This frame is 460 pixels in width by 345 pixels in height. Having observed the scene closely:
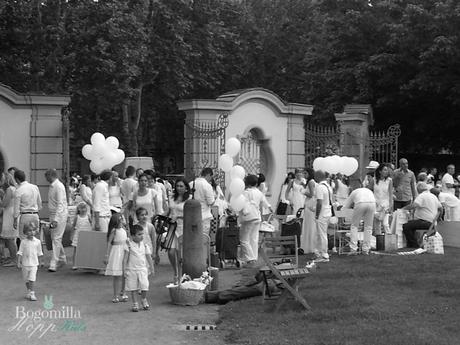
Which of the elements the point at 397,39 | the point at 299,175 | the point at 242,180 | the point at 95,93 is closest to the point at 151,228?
the point at 242,180

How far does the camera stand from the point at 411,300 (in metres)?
11.2

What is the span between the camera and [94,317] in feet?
34.7

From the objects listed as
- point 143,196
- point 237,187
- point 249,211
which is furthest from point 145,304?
point 249,211

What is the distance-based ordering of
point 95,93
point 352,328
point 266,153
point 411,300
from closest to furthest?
point 352,328 → point 411,300 → point 266,153 → point 95,93

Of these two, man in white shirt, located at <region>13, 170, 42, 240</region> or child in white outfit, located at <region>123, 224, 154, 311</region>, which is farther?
man in white shirt, located at <region>13, 170, 42, 240</region>

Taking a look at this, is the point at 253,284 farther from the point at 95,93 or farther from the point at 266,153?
the point at 95,93

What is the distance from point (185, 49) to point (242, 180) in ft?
78.2

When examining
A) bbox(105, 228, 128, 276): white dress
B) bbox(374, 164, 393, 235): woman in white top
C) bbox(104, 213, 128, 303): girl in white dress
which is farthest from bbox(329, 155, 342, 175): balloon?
bbox(105, 228, 128, 276): white dress

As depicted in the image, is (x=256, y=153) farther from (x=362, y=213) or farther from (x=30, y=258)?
(x=30, y=258)

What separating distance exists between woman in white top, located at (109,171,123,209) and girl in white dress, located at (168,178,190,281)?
8.44 ft

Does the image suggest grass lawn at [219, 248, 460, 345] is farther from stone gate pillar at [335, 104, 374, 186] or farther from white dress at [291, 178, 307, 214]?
stone gate pillar at [335, 104, 374, 186]

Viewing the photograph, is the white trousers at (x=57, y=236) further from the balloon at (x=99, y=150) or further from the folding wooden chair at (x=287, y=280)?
the folding wooden chair at (x=287, y=280)

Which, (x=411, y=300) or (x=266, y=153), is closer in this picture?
(x=411, y=300)

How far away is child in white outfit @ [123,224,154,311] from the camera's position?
11.1m
